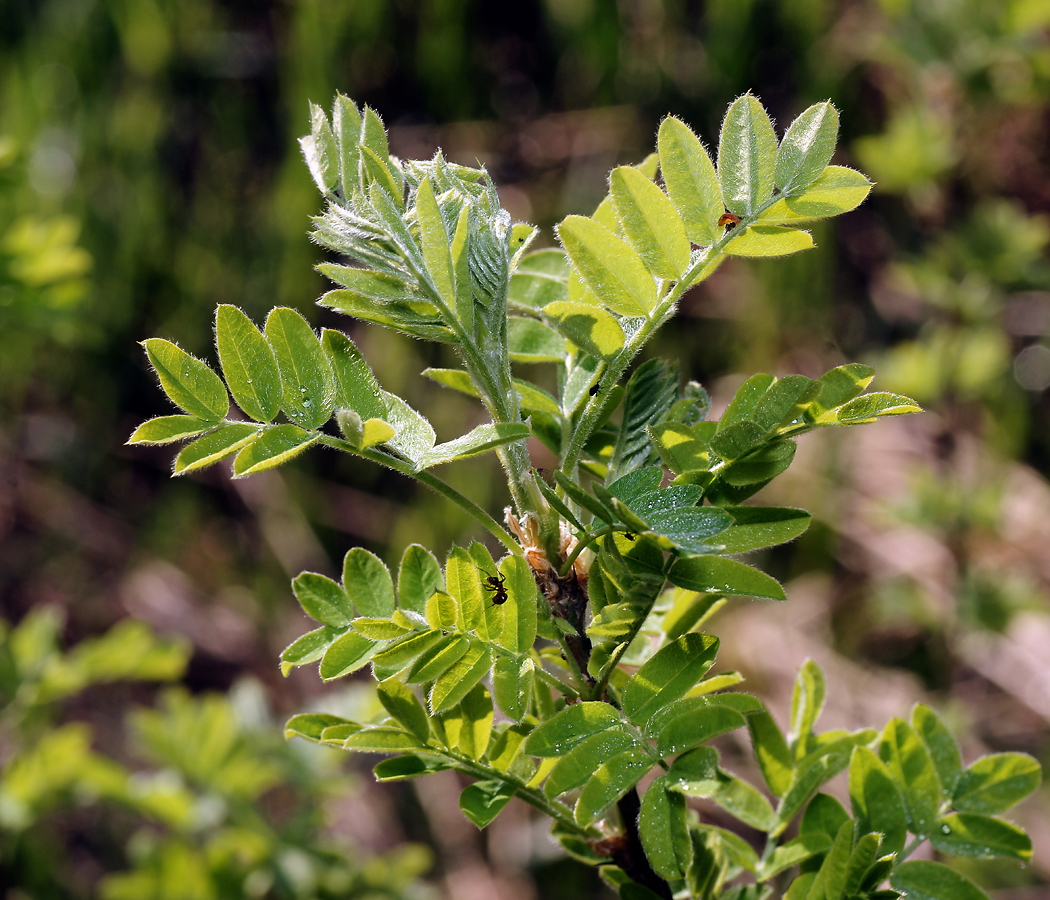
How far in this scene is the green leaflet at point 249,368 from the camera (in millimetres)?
496

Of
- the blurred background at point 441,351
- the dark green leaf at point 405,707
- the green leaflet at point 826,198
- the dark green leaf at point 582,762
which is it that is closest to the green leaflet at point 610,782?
the dark green leaf at point 582,762

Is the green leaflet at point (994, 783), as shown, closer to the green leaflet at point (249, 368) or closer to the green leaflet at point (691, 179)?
the green leaflet at point (691, 179)

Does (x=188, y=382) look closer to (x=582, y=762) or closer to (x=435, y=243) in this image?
(x=435, y=243)

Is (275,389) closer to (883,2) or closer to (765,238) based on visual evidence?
(765,238)

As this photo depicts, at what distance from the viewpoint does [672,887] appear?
61 centimetres

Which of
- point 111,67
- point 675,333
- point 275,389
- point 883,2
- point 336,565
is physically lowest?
point 336,565

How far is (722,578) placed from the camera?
465mm

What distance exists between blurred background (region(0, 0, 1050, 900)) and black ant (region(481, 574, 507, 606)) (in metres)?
1.44

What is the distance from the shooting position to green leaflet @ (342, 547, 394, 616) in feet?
1.82

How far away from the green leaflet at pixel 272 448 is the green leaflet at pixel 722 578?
0.71 feet

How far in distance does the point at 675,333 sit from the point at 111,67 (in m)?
2.19

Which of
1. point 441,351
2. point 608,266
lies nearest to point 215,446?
point 608,266

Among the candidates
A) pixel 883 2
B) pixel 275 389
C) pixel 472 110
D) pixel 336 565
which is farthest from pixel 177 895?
pixel 472 110

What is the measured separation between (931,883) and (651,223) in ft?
1.47
